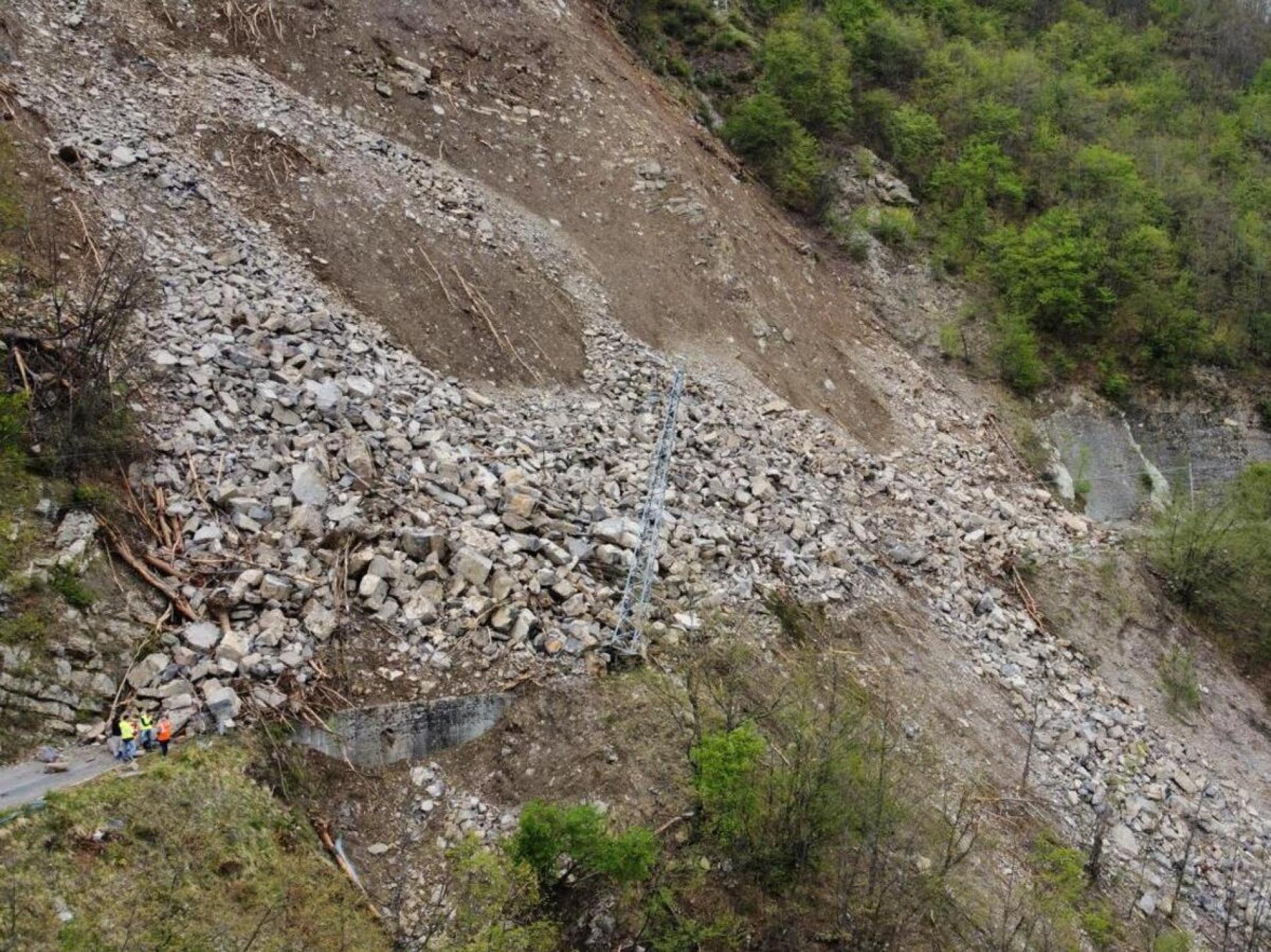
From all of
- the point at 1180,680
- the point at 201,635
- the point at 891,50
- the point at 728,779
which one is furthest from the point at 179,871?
the point at 891,50

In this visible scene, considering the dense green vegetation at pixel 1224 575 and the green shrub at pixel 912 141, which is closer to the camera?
the dense green vegetation at pixel 1224 575

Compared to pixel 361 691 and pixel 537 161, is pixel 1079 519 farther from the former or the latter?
pixel 361 691

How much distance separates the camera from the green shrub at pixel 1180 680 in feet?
49.0

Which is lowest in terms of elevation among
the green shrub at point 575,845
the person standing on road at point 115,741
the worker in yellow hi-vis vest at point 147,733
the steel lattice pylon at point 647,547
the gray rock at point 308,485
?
the person standing on road at point 115,741

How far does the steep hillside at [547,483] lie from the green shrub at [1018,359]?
1986 mm

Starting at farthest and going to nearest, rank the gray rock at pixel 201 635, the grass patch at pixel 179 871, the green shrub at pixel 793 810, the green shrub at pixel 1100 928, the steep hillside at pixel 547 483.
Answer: the green shrub at pixel 1100 928, the steep hillside at pixel 547 483, the green shrub at pixel 793 810, the gray rock at pixel 201 635, the grass patch at pixel 179 871

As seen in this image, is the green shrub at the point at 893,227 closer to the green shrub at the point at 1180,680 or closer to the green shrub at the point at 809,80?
the green shrub at the point at 809,80

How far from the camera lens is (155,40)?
49.0ft

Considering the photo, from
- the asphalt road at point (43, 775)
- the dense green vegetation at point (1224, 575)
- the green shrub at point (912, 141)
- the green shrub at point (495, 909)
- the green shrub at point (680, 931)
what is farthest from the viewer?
the green shrub at point (912, 141)

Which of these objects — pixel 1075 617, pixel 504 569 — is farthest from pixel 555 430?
pixel 1075 617

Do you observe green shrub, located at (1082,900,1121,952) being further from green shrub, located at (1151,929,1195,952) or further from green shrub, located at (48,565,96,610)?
green shrub, located at (48,565,96,610)

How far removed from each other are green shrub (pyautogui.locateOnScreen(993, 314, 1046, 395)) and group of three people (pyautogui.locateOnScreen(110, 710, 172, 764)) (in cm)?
2017

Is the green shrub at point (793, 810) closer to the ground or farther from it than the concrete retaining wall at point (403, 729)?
farther from it

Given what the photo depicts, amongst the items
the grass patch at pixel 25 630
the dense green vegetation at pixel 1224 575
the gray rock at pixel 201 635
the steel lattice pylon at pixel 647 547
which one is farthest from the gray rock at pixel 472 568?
the dense green vegetation at pixel 1224 575
